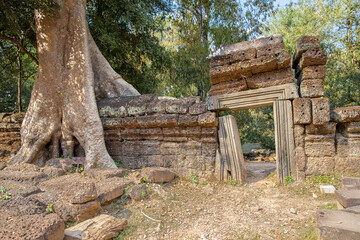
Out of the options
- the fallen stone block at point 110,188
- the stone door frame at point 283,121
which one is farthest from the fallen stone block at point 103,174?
the stone door frame at point 283,121

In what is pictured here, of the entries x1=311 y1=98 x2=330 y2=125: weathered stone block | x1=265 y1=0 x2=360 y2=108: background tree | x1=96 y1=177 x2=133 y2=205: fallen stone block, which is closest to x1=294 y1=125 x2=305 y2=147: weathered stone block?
x1=311 y1=98 x2=330 y2=125: weathered stone block

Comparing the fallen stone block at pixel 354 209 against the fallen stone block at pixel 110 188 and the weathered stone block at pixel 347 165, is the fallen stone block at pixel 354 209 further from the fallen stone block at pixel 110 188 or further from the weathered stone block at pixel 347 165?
the fallen stone block at pixel 110 188

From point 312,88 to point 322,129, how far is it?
72 cm

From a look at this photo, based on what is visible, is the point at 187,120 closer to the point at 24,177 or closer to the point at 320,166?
the point at 320,166

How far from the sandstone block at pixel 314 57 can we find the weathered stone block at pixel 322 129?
1053mm

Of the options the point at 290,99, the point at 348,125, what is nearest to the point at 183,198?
the point at 290,99

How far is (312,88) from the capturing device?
402cm

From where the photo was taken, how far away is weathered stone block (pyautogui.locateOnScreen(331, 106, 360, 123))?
385cm

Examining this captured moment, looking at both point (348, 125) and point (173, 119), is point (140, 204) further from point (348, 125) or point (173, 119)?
point (348, 125)

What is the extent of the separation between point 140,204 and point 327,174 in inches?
123

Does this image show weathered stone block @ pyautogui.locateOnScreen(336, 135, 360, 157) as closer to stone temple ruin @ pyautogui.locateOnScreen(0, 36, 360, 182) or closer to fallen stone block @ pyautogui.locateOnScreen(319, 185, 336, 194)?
stone temple ruin @ pyautogui.locateOnScreen(0, 36, 360, 182)

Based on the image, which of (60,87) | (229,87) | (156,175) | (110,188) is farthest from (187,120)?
(60,87)

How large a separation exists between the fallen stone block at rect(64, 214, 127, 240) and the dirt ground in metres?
0.12

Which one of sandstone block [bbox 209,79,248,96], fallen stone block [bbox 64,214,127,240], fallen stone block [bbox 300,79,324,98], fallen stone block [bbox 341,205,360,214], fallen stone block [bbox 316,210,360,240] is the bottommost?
fallen stone block [bbox 64,214,127,240]
